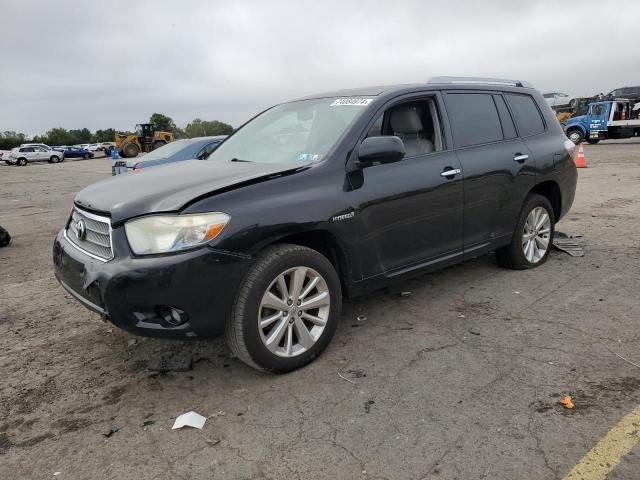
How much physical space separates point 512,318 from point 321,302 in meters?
1.66

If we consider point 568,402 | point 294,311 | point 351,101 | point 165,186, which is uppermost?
point 351,101

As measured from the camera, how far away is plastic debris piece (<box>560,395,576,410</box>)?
9.31 feet

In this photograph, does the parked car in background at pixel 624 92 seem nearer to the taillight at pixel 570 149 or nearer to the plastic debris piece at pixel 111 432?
the taillight at pixel 570 149

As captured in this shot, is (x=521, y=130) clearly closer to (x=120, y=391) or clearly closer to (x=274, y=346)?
(x=274, y=346)

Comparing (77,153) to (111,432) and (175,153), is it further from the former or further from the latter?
(111,432)

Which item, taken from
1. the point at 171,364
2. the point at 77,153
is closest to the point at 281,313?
the point at 171,364

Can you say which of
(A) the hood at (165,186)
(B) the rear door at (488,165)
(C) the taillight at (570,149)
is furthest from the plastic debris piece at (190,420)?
(C) the taillight at (570,149)

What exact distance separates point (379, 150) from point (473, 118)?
152cm

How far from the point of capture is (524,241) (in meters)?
5.16

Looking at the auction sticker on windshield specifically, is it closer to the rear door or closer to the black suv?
the black suv

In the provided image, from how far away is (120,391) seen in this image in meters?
3.18

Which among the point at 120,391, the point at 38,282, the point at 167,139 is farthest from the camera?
the point at 167,139

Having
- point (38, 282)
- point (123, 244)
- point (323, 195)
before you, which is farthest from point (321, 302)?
point (38, 282)

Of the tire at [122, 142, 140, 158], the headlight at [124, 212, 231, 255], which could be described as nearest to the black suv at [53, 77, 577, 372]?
the headlight at [124, 212, 231, 255]
